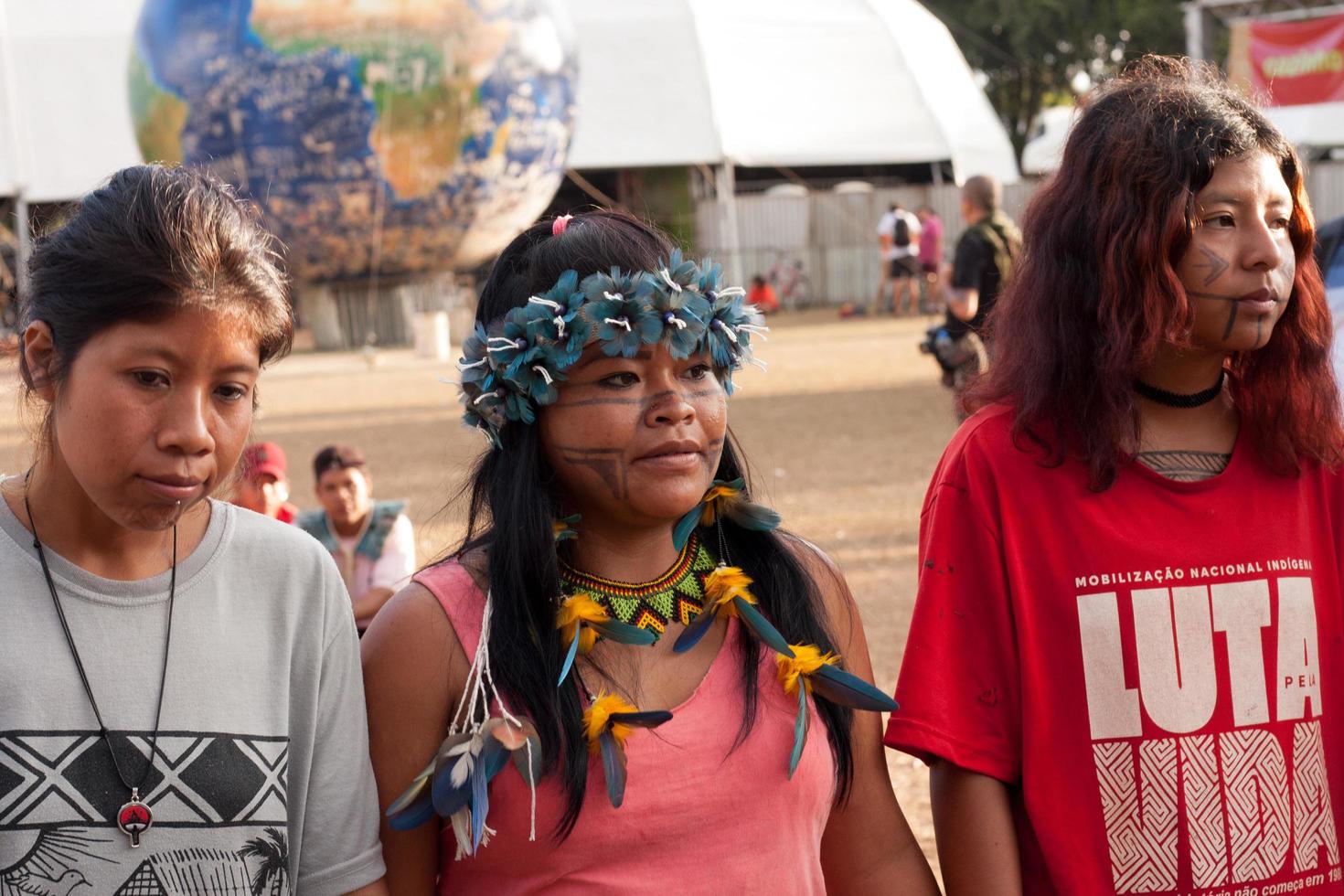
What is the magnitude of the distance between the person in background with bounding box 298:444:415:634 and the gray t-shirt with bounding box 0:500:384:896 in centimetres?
347

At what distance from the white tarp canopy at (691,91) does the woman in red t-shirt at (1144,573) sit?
23269mm

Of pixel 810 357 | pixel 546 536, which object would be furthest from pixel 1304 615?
pixel 810 357

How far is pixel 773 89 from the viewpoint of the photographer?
91.7ft

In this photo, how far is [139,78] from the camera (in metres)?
17.2

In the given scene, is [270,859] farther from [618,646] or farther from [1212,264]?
[1212,264]

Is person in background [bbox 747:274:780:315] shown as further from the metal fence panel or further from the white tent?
the white tent

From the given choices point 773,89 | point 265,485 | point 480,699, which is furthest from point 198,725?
point 773,89

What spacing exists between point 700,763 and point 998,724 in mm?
483

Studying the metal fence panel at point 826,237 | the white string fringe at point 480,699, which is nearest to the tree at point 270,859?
the white string fringe at point 480,699

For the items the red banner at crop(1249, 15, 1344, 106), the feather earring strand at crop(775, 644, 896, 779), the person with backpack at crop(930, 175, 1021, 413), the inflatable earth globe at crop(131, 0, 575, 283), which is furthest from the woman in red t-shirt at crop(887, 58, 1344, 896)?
the red banner at crop(1249, 15, 1344, 106)

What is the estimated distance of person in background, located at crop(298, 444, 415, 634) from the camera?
17.9 feet

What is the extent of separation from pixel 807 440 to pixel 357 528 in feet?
21.6

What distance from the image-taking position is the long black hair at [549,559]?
2.03 meters

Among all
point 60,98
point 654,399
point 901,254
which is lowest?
point 901,254
